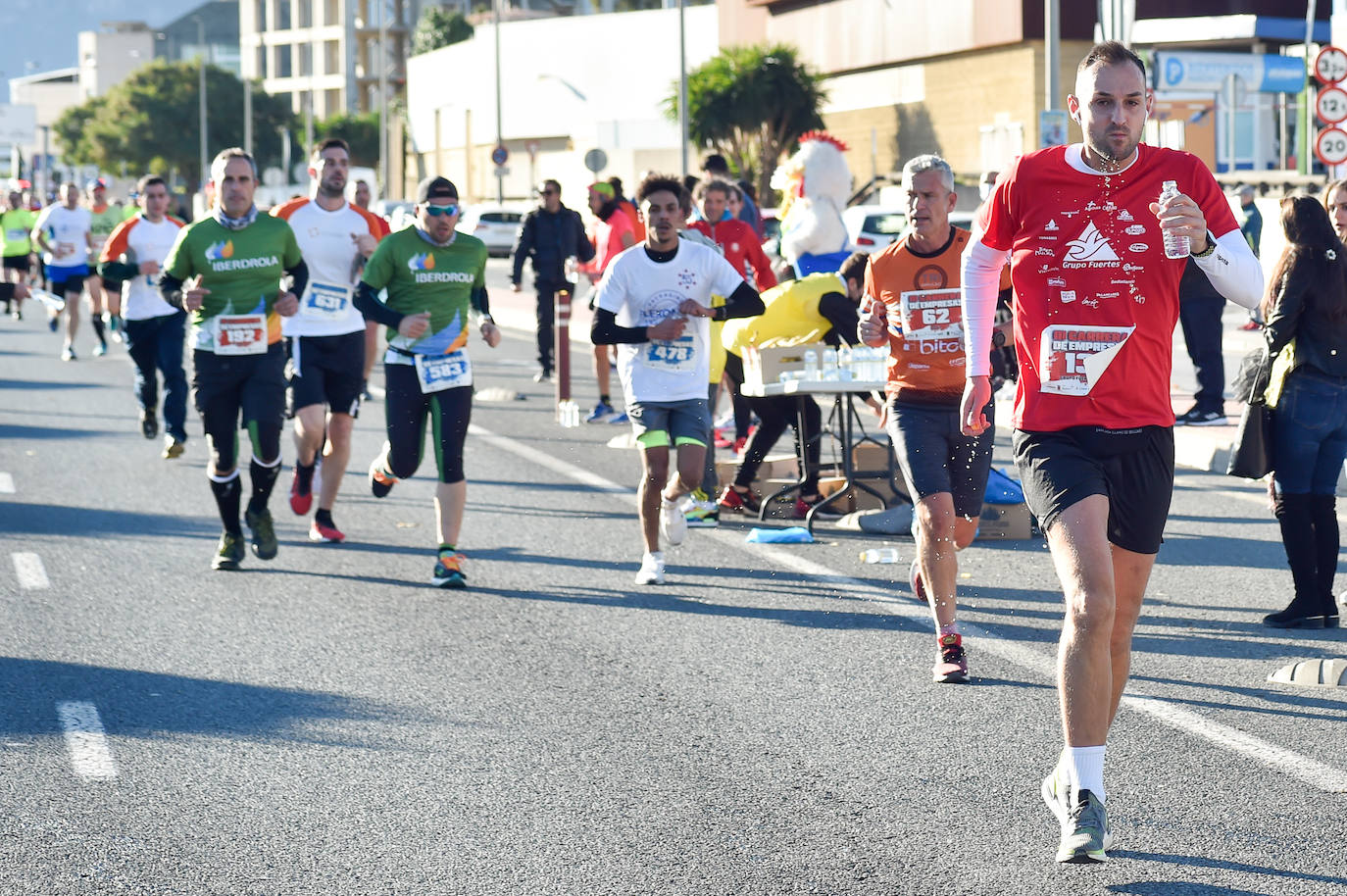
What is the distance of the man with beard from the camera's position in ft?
33.8

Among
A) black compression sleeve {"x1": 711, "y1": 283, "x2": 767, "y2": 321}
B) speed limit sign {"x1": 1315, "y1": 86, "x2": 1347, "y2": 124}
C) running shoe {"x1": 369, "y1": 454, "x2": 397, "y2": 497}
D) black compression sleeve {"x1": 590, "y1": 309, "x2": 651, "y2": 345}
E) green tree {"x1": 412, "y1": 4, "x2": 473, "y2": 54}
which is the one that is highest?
green tree {"x1": 412, "y1": 4, "x2": 473, "y2": 54}

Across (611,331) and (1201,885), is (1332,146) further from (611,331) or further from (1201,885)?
(1201,885)

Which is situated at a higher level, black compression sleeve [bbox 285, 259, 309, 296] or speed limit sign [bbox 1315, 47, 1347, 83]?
speed limit sign [bbox 1315, 47, 1347, 83]

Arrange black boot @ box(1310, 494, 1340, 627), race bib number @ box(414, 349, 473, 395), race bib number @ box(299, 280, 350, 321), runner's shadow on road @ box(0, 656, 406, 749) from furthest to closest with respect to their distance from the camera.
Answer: race bib number @ box(299, 280, 350, 321) → race bib number @ box(414, 349, 473, 395) → black boot @ box(1310, 494, 1340, 627) → runner's shadow on road @ box(0, 656, 406, 749)

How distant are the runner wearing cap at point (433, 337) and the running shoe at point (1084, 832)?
15.0 ft

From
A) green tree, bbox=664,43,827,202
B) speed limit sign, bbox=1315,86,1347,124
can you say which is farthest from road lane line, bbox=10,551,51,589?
green tree, bbox=664,43,827,202

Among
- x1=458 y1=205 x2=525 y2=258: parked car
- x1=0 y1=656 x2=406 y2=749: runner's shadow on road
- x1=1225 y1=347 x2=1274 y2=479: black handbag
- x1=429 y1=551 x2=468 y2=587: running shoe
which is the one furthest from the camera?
x1=458 y1=205 x2=525 y2=258: parked car

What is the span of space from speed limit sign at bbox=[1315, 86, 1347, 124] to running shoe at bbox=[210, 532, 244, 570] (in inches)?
752

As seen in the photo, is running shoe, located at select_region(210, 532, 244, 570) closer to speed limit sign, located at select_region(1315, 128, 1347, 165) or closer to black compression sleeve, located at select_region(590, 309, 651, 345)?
black compression sleeve, located at select_region(590, 309, 651, 345)

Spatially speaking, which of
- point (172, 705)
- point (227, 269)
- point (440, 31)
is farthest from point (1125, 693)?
point (440, 31)

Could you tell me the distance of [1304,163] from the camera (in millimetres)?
40406

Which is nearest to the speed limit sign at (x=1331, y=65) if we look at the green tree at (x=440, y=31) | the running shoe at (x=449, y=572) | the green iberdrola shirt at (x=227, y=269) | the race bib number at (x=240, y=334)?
the green iberdrola shirt at (x=227, y=269)

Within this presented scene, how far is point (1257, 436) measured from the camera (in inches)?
314

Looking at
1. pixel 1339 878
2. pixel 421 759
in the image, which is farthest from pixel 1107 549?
pixel 421 759
